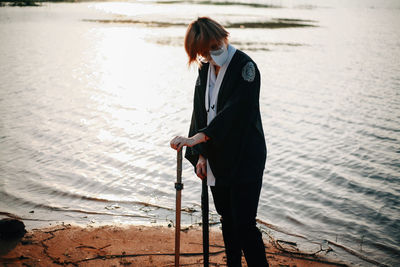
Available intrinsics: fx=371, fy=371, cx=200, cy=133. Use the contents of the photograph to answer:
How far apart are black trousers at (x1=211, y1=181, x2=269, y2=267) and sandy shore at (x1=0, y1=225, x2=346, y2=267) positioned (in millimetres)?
1141

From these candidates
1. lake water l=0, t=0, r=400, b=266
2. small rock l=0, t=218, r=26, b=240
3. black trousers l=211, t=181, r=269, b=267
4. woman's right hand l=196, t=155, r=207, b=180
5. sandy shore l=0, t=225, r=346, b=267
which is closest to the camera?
black trousers l=211, t=181, r=269, b=267

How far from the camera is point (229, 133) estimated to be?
2.62 metres

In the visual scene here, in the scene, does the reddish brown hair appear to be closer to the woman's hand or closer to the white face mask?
the white face mask

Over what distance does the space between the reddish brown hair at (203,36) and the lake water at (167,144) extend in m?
2.88

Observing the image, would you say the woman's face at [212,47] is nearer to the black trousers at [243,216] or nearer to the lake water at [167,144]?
the black trousers at [243,216]

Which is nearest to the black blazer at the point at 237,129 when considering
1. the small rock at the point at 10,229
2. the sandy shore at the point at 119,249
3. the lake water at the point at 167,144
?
the sandy shore at the point at 119,249

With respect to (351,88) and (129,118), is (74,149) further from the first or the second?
(351,88)

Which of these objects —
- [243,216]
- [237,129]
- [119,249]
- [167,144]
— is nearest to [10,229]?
[119,249]

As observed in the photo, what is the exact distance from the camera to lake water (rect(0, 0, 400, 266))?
4977 mm

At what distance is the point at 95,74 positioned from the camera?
1303cm

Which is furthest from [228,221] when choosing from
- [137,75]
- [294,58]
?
[294,58]

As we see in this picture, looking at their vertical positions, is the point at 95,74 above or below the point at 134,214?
above

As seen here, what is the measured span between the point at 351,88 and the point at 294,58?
17.7ft

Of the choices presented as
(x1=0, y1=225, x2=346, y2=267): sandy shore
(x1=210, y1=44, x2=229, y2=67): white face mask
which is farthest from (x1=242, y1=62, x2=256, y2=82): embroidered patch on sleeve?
(x1=0, y1=225, x2=346, y2=267): sandy shore
